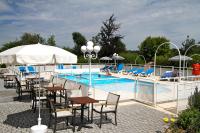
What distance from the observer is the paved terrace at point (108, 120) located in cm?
640

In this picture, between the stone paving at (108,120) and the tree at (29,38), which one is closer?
the stone paving at (108,120)

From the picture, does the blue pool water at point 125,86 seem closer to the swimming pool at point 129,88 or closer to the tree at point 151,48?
the swimming pool at point 129,88

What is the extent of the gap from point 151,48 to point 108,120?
1522 inches

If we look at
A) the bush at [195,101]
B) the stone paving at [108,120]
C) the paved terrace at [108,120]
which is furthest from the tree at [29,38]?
the bush at [195,101]

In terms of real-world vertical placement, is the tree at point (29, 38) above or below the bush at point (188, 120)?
above

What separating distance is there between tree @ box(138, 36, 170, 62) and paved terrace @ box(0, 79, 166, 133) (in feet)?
116

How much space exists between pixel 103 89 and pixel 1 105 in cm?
430

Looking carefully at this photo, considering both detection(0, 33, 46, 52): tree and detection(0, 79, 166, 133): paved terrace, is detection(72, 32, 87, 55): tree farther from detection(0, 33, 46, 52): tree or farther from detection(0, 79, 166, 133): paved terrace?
detection(0, 79, 166, 133): paved terrace

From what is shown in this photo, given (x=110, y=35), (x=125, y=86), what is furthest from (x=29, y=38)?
(x=125, y=86)

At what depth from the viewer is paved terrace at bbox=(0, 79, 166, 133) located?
6402 millimetres

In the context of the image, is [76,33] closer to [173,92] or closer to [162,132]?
[173,92]

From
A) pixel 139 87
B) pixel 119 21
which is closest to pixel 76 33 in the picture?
pixel 119 21

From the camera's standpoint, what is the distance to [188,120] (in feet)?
20.1

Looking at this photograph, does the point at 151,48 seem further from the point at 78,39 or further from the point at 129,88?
the point at 129,88
